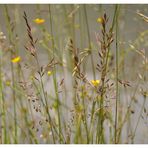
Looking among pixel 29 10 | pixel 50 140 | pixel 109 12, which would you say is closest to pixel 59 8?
pixel 29 10

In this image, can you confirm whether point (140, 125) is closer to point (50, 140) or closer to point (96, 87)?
point (50, 140)

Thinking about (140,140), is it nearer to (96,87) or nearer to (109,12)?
(109,12)

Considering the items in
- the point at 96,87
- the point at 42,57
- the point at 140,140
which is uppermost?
the point at 42,57

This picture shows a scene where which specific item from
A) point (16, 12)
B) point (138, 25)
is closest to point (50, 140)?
point (16, 12)

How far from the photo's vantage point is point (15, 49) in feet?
3.96

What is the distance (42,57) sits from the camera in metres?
1.46

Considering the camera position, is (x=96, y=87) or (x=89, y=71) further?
(x=89, y=71)

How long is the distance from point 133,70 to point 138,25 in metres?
0.18

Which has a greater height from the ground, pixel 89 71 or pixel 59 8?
pixel 59 8

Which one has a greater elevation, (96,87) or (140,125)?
(96,87)

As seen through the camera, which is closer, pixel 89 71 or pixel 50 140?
pixel 50 140

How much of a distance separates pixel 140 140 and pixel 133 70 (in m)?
0.27

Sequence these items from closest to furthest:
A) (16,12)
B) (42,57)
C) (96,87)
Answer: (96,87), (16,12), (42,57)

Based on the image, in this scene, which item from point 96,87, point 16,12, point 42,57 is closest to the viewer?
point 96,87
